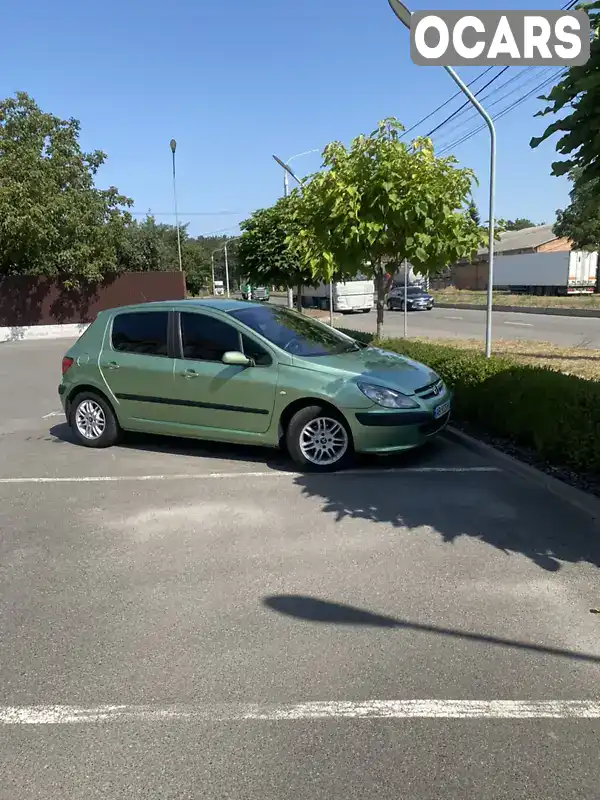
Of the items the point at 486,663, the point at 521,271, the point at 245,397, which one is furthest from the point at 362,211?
the point at 521,271

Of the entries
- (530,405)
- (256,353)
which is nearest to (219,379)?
(256,353)

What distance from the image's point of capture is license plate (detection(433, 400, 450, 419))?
6.55 m

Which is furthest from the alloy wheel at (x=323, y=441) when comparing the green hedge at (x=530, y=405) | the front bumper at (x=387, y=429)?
the green hedge at (x=530, y=405)

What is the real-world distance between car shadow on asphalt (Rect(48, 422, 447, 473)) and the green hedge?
0.75m

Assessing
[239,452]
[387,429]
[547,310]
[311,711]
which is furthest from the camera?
[547,310]

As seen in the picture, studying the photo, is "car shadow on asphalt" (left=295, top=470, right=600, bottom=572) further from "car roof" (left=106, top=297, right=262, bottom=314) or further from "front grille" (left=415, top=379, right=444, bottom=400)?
"car roof" (left=106, top=297, right=262, bottom=314)

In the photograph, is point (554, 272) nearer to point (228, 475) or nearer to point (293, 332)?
point (293, 332)

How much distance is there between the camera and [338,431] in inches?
252

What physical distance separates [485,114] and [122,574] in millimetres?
8207

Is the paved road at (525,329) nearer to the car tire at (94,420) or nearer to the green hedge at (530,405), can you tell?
the green hedge at (530,405)

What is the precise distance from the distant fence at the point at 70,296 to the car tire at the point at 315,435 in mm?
21310

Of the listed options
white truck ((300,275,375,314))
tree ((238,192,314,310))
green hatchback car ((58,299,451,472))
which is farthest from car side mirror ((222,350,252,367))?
white truck ((300,275,375,314))

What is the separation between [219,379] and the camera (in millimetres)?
6781

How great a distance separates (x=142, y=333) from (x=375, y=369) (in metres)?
2.67
